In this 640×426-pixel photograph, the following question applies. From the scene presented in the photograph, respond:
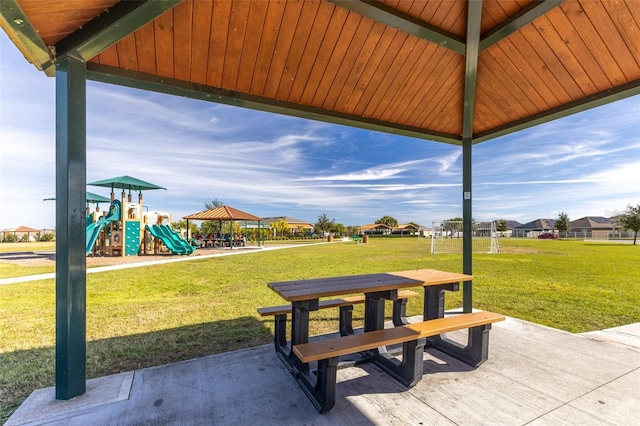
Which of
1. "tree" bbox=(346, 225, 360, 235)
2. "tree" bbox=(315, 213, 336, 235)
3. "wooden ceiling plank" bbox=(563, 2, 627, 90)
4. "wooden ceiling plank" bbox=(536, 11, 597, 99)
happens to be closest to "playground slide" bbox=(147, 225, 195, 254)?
"wooden ceiling plank" bbox=(536, 11, 597, 99)

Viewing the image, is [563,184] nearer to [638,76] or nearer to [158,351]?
[638,76]

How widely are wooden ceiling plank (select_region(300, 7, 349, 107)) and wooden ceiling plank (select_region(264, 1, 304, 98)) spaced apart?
0.29m

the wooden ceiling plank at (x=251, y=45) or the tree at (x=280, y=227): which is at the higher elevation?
the wooden ceiling plank at (x=251, y=45)

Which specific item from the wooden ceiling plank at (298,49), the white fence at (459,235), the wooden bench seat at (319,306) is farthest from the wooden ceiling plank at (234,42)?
the white fence at (459,235)

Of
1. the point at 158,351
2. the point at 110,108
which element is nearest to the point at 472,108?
the point at 158,351

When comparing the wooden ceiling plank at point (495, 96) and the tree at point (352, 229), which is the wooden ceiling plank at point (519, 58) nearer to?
the wooden ceiling plank at point (495, 96)

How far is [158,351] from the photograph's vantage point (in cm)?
312

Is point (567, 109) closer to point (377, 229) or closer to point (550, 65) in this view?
point (550, 65)

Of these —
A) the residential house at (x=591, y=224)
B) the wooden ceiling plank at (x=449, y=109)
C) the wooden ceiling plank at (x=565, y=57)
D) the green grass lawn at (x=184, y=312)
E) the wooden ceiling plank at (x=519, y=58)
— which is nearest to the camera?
the wooden ceiling plank at (x=565, y=57)

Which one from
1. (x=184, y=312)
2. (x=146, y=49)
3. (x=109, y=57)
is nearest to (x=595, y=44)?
(x=146, y=49)

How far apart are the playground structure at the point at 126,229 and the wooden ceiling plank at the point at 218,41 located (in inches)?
510

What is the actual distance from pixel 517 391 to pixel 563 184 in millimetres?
44723

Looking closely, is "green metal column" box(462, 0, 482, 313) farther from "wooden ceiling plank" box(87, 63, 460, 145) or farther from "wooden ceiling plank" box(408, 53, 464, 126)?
"wooden ceiling plank" box(87, 63, 460, 145)

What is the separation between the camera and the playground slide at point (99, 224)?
12.5m
